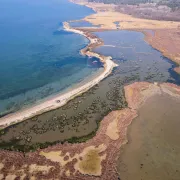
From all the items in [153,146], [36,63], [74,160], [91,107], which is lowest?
[36,63]

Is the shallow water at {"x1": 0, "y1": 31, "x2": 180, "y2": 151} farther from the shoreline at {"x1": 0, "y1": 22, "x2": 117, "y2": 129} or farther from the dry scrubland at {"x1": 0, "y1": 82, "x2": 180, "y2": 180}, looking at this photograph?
the dry scrubland at {"x1": 0, "y1": 82, "x2": 180, "y2": 180}

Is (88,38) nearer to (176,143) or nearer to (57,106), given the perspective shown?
(57,106)

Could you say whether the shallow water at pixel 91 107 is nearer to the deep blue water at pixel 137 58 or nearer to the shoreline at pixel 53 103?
the deep blue water at pixel 137 58

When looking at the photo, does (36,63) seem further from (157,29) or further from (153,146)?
(157,29)

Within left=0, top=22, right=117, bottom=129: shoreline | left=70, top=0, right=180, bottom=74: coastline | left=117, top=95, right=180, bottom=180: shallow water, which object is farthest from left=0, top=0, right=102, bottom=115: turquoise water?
left=70, top=0, right=180, bottom=74: coastline

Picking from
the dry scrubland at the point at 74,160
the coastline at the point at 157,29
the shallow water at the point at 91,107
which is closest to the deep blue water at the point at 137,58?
the shallow water at the point at 91,107

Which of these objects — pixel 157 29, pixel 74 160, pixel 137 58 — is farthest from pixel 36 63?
pixel 157 29

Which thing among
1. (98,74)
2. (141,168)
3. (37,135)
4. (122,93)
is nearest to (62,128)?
(37,135)
